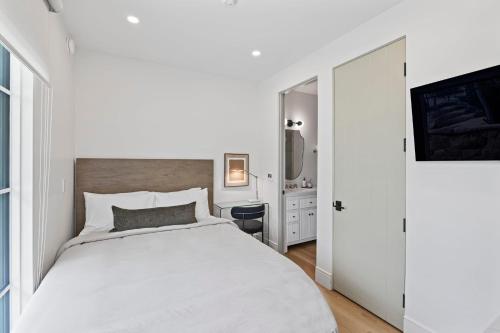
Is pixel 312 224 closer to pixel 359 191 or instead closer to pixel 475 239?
pixel 359 191

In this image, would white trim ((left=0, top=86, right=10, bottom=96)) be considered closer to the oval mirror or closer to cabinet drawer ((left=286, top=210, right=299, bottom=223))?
cabinet drawer ((left=286, top=210, right=299, bottom=223))

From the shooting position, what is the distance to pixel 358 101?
2.29 metres

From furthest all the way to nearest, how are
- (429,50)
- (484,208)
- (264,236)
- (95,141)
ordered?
1. (264,236)
2. (95,141)
3. (429,50)
4. (484,208)

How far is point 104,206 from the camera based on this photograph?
2555 mm

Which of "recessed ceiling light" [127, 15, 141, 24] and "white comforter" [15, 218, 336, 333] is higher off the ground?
"recessed ceiling light" [127, 15, 141, 24]

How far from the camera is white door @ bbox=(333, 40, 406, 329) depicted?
1970 millimetres

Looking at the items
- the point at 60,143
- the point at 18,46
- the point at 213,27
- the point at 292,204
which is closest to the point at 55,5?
the point at 18,46

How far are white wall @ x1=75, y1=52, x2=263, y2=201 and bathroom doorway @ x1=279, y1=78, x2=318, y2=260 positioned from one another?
0.56m

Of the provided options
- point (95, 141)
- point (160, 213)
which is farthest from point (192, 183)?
point (95, 141)

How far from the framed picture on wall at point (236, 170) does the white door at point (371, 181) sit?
160 cm

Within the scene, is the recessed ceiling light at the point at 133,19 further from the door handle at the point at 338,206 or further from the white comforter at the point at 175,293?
the door handle at the point at 338,206

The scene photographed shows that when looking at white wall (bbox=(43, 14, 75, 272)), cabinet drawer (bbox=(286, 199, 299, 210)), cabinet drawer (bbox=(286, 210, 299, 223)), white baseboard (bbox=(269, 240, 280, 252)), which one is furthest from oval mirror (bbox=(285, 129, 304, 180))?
white wall (bbox=(43, 14, 75, 272))

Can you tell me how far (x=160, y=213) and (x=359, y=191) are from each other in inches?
79.8

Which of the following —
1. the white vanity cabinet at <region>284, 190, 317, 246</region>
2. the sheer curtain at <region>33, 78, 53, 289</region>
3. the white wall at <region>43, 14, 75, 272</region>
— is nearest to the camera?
the sheer curtain at <region>33, 78, 53, 289</region>
